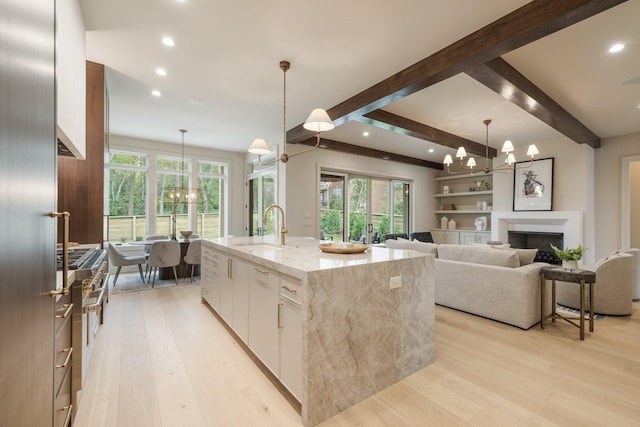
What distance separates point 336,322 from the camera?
1767 millimetres

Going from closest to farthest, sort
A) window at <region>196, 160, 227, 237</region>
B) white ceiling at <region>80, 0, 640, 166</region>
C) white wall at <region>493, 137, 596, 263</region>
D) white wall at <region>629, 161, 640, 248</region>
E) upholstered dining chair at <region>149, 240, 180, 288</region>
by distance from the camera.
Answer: white ceiling at <region>80, 0, 640, 166</region>
upholstered dining chair at <region>149, 240, 180, 288</region>
white wall at <region>493, 137, 596, 263</region>
white wall at <region>629, 161, 640, 248</region>
window at <region>196, 160, 227, 237</region>

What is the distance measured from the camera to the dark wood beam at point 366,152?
5977mm

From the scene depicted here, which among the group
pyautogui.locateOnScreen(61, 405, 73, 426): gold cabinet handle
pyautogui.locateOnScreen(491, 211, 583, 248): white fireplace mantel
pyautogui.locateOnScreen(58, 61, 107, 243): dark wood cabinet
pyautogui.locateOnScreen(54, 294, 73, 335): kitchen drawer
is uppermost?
pyautogui.locateOnScreen(58, 61, 107, 243): dark wood cabinet

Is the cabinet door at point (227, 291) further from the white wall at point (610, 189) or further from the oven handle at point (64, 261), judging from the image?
the white wall at point (610, 189)

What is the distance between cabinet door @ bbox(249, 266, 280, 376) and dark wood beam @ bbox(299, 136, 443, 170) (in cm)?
386

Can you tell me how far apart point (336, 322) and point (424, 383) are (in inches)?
37.2

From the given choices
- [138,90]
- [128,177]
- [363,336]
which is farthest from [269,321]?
[128,177]

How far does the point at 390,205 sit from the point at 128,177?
246 inches

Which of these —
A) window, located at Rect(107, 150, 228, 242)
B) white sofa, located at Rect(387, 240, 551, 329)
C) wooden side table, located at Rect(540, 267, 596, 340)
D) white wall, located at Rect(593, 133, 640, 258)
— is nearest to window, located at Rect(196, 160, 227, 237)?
window, located at Rect(107, 150, 228, 242)

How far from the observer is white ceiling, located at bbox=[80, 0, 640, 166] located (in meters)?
2.27

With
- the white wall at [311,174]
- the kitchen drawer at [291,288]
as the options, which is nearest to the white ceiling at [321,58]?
the white wall at [311,174]

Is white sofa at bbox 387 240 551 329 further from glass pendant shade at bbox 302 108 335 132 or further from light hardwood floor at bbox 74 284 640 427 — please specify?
glass pendant shade at bbox 302 108 335 132

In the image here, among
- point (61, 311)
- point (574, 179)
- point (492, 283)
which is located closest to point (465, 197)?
point (574, 179)

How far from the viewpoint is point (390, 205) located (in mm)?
7668
